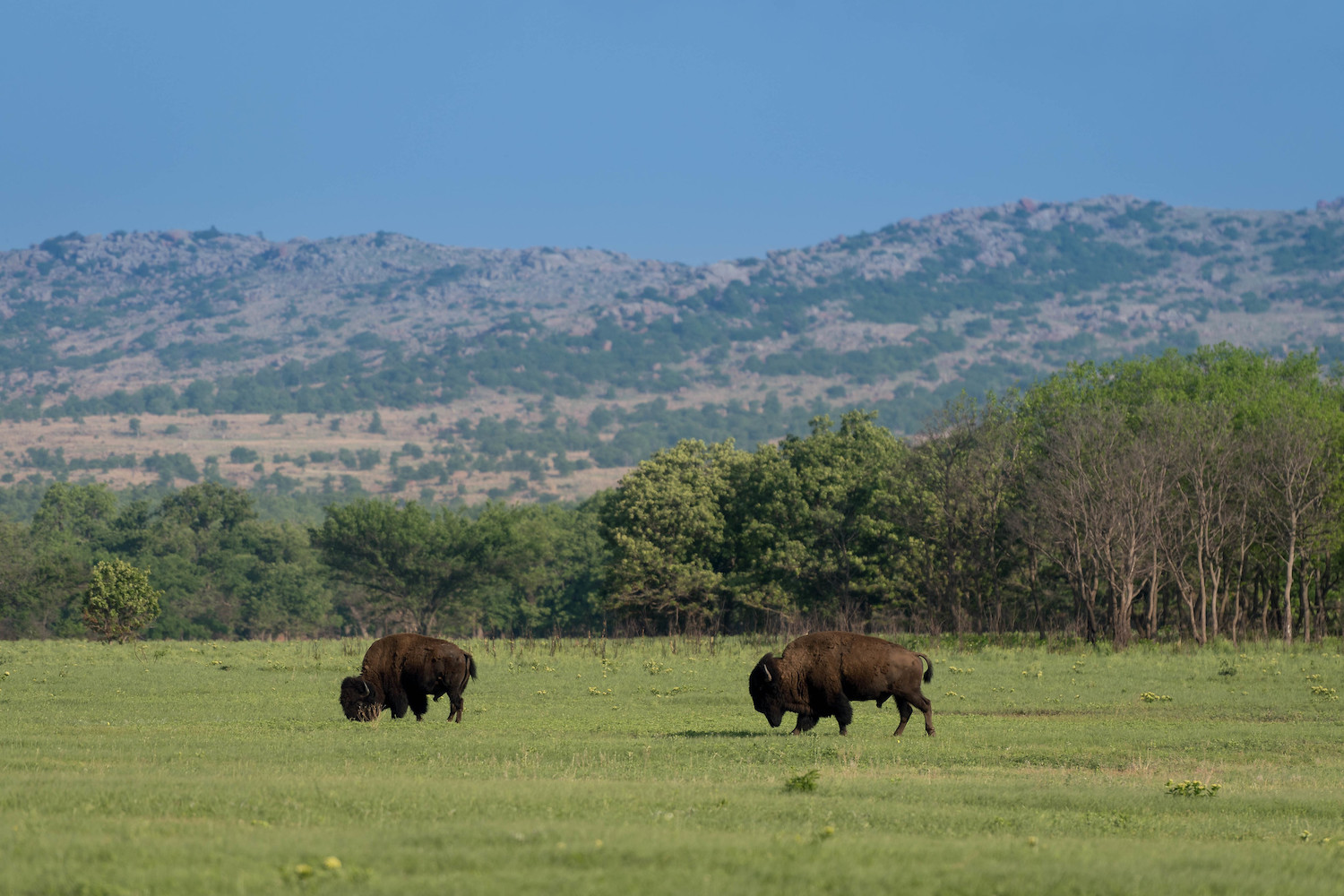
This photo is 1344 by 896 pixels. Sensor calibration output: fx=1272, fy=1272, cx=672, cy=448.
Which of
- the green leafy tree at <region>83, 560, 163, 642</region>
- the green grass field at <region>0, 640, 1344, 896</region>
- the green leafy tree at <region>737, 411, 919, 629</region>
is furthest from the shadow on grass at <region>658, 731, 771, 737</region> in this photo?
the green leafy tree at <region>737, 411, 919, 629</region>

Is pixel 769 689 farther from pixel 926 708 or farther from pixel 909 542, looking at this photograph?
pixel 909 542

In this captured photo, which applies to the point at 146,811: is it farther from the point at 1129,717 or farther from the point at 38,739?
the point at 1129,717

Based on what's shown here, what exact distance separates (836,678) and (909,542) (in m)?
50.0

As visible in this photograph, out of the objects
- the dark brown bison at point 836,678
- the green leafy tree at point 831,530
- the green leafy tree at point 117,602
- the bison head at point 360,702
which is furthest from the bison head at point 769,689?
the green leafy tree at point 831,530

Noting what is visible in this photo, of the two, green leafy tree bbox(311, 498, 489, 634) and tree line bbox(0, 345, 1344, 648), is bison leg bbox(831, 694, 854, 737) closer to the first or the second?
tree line bbox(0, 345, 1344, 648)

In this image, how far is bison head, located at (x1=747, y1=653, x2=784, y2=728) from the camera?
2208 centimetres

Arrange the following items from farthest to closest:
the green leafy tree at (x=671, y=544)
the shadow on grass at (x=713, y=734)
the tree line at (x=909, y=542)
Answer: the green leafy tree at (x=671, y=544) < the tree line at (x=909, y=542) < the shadow on grass at (x=713, y=734)

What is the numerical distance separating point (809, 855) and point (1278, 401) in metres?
55.4

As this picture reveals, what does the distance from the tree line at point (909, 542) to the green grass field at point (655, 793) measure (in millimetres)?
21877

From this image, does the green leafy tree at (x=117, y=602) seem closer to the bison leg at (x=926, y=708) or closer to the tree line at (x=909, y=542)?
the tree line at (x=909, y=542)

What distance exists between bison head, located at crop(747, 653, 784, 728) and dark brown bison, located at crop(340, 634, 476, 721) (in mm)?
5603

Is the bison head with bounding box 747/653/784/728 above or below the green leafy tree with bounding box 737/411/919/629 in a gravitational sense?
below

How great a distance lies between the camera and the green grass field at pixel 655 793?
371 inches

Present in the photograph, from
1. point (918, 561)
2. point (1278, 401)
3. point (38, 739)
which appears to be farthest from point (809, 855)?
point (918, 561)
